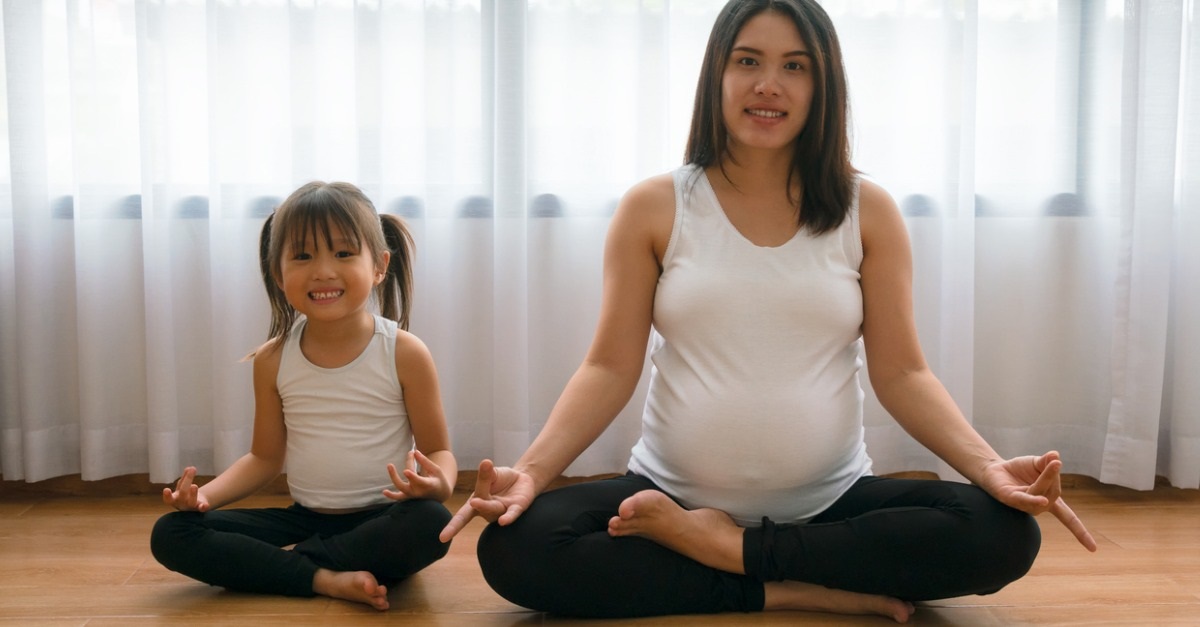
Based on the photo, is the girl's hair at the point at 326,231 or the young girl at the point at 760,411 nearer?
the young girl at the point at 760,411

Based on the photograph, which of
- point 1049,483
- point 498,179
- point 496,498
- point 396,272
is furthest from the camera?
point 498,179

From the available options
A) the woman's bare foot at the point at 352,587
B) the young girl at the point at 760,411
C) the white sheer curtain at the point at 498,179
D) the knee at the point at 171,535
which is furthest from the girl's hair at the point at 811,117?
the knee at the point at 171,535

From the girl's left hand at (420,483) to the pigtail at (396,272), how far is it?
0.34 m

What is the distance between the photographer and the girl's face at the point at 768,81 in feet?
5.16

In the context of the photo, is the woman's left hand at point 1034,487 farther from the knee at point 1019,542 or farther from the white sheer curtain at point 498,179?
the white sheer curtain at point 498,179

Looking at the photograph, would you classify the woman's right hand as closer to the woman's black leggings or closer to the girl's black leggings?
the woman's black leggings

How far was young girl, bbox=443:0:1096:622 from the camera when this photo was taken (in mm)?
1490

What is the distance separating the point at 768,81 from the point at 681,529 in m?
0.65

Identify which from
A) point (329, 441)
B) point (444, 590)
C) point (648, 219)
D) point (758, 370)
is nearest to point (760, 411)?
point (758, 370)

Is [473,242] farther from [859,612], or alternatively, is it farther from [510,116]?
[859,612]

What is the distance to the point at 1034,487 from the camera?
1.42 meters

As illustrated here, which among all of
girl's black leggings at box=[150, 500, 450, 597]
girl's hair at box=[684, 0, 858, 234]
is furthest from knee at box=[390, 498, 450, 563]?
girl's hair at box=[684, 0, 858, 234]

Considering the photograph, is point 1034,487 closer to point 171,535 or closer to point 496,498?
point 496,498

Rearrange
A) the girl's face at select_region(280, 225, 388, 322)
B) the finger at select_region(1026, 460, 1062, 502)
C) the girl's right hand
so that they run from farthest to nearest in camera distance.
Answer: the girl's face at select_region(280, 225, 388, 322)
the girl's right hand
the finger at select_region(1026, 460, 1062, 502)
